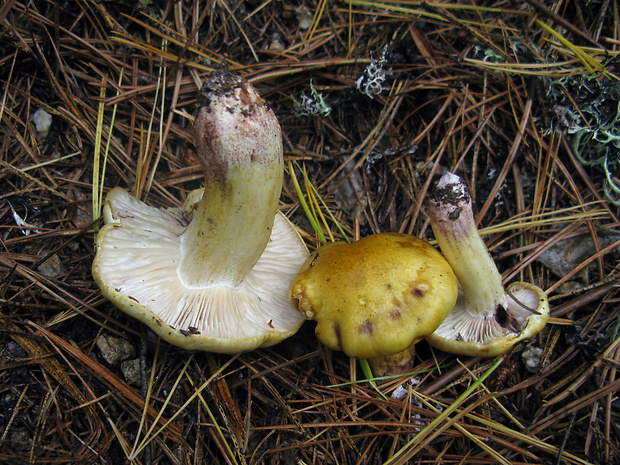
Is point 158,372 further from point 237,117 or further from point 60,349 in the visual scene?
point 237,117

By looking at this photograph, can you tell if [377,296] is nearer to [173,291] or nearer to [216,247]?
[216,247]

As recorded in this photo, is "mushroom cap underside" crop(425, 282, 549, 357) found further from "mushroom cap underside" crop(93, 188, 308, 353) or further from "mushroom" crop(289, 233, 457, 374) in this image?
"mushroom cap underside" crop(93, 188, 308, 353)

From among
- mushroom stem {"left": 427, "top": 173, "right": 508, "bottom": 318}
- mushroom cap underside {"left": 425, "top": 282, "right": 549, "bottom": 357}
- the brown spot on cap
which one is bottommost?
mushroom cap underside {"left": 425, "top": 282, "right": 549, "bottom": 357}

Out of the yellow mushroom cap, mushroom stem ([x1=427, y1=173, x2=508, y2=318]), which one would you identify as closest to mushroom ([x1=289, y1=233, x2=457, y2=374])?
the yellow mushroom cap

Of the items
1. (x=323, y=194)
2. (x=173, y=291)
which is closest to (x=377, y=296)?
(x=173, y=291)

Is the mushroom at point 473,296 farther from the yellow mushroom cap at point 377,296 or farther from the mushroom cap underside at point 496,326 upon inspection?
the yellow mushroom cap at point 377,296
